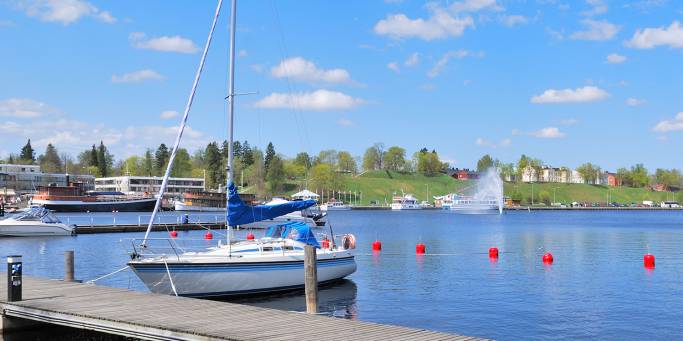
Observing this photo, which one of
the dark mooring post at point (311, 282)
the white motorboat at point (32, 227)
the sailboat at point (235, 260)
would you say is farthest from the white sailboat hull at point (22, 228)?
the dark mooring post at point (311, 282)

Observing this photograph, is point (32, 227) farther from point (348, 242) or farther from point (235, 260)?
point (235, 260)

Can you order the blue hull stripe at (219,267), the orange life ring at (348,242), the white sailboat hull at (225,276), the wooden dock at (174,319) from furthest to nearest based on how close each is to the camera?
1. the orange life ring at (348,242)
2. the white sailboat hull at (225,276)
3. the blue hull stripe at (219,267)
4. the wooden dock at (174,319)

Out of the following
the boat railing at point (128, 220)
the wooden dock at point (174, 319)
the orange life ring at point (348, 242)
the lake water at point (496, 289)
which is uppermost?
the orange life ring at point (348, 242)

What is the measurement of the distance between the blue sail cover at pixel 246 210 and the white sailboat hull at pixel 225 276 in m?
2.49

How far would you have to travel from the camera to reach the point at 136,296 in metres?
22.9

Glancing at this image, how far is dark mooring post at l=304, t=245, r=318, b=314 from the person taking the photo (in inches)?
847

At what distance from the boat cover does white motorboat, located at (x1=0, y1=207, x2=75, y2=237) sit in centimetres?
4579

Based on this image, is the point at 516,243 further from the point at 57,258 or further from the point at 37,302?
the point at 37,302

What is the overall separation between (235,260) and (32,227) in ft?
159

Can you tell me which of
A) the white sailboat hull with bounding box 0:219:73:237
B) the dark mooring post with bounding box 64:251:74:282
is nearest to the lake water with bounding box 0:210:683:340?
the dark mooring post with bounding box 64:251:74:282

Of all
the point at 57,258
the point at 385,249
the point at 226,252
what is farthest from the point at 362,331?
the point at 385,249

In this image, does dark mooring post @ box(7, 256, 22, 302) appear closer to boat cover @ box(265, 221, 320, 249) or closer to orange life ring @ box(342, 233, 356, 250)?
boat cover @ box(265, 221, 320, 249)

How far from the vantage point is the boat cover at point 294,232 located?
34.1 m

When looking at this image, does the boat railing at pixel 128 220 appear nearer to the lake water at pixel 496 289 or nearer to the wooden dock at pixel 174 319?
the lake water at pixel 496 289
